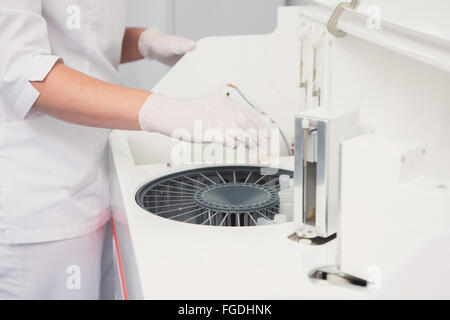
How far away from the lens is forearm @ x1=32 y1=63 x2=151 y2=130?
108 cm

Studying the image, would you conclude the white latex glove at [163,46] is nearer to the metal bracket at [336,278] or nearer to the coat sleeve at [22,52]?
the coat sleeve at [22,52]

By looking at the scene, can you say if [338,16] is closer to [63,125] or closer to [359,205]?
[359,205]

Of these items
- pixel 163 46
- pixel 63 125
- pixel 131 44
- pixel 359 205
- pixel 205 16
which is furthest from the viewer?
pixel 205 16

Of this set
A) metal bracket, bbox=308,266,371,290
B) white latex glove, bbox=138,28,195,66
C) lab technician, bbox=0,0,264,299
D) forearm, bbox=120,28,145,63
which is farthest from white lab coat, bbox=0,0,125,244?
metal bracket, bbox=308,266,371,290

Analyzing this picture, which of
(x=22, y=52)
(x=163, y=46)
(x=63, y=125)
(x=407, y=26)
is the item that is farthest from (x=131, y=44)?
(x=407, y=26)

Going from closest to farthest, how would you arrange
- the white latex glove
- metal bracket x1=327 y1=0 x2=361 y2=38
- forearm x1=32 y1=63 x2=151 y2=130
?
metal bracket x1=327 y1=0 x2=361 y2=38 → forearm x1=32 y1=63 x2=151 y2=130 → the white latex glove

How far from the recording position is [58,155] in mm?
1340

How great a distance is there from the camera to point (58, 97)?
1.10 metres

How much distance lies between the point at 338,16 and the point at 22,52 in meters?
0.64

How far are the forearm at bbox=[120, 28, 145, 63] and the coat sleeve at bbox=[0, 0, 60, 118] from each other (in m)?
0.65

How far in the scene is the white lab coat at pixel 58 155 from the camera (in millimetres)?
1294

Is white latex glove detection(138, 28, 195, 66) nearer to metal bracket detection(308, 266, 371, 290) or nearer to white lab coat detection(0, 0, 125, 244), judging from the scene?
white lab coat detection(0, 0, 125, 244)
